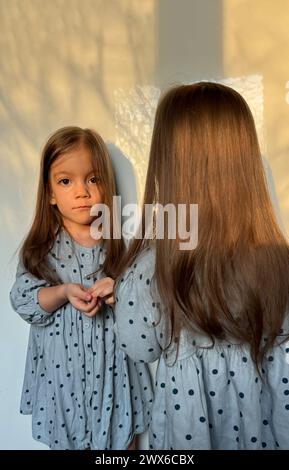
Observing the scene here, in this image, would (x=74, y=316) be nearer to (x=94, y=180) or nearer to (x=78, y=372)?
(x=78, y=372)

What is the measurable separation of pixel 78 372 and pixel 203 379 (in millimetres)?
302

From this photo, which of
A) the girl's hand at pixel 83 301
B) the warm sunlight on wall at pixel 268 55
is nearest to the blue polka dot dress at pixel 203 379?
the girl's hand at pixel 83 301

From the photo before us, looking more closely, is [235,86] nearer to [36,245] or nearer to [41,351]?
[36,245]

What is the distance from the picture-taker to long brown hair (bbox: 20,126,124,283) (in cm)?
92

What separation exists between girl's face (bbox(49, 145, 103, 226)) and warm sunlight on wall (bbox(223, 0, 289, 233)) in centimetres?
34

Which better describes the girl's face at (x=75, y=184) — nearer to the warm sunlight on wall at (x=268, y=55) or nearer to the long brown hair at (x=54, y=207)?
the long brown hair at (x=54, y=207)

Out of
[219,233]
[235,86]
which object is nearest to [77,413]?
[219,233]

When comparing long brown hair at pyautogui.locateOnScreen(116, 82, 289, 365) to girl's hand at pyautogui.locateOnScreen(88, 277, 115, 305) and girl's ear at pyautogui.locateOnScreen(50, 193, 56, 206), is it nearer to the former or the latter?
girl's hand at pyautogui.locateOnScreen(88, 277, 115, 305)

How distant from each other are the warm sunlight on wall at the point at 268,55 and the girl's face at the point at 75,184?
342 millimetres

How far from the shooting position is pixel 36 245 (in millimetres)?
945

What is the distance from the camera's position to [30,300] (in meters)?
0.90

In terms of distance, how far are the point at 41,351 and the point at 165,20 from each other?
0.75 meters

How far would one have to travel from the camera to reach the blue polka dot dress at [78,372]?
89 cm

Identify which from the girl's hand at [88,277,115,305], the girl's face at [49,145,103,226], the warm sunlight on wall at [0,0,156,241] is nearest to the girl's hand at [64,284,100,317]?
the girl's hand at [88,277,115,305]
